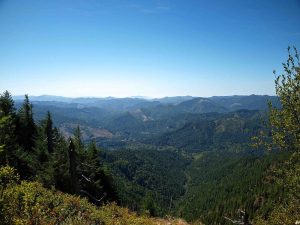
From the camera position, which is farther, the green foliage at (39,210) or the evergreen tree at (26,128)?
the evergreen tree at (26,128)

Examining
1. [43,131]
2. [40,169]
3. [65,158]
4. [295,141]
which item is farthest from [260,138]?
[43,131]

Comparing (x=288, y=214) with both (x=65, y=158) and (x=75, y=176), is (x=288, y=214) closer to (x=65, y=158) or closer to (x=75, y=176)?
(x=75, y=176)

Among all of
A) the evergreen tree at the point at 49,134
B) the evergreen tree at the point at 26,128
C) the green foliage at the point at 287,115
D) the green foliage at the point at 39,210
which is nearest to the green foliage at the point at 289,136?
the green foliage at the point at 287,115

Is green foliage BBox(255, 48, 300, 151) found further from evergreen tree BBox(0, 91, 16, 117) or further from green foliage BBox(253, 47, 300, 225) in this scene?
evergreen tree BBox(0, 91, 16, 117)

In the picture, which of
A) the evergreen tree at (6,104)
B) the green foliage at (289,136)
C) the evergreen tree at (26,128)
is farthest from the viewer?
the evergreen tree at (26,128)

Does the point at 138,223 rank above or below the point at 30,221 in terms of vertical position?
below

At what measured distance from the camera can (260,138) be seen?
19.3 metres

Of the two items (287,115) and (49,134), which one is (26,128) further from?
(287,115)

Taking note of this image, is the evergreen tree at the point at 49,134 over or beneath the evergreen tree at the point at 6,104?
beneath

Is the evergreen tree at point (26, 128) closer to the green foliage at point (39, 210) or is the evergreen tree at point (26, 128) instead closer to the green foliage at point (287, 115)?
the green foliage at point (39, 210)

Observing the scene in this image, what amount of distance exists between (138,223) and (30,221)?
23.5 feet

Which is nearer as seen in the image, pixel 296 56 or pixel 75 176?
pixel 296 56

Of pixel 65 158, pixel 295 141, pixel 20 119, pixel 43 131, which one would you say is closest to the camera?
pixel 295 141

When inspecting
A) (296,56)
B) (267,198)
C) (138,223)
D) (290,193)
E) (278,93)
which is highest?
(296,56)
